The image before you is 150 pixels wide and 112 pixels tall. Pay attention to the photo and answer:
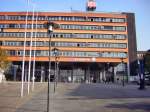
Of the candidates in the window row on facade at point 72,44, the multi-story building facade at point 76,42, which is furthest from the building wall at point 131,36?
the window row on facade at point 72,44

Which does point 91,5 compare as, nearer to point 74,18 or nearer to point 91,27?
point 74,18

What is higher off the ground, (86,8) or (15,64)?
(86,8)

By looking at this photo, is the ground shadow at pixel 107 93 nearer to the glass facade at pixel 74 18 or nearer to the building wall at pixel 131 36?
the glass facade at pixel 74 18

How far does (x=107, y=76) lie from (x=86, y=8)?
25.3m

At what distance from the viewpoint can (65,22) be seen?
109938 millimetres

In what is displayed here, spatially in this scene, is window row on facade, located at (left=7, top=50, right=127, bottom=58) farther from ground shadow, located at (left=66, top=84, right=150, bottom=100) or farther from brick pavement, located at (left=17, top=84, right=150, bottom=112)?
brick pavement, located at (left=17, top=84, right=150, bottom=112)

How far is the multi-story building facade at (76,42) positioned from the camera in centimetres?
10731

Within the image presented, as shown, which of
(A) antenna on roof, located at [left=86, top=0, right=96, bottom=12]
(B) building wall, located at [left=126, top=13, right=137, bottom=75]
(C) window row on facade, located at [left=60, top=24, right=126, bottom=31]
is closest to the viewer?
(C) window row on facade, located at [left=60, top=24, right=126, bottom=31]

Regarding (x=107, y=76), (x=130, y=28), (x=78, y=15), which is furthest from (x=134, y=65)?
(x=78, y=15)

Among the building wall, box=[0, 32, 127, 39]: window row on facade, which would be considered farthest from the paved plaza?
the building wall

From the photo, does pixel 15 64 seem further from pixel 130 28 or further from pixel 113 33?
pixel 130 28

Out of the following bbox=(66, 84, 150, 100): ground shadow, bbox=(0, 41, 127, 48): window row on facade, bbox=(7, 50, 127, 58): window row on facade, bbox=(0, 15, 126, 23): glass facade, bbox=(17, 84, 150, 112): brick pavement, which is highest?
bbox=(0, 15, 126, 23): glass facade

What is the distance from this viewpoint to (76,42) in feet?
357

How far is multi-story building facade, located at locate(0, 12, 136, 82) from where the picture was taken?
10731 cm
